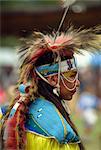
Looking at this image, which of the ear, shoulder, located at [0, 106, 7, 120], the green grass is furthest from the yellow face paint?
the green grass

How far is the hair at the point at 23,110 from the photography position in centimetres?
482

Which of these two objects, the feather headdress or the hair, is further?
the feather headdress

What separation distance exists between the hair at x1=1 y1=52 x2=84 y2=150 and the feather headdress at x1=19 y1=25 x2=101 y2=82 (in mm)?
44

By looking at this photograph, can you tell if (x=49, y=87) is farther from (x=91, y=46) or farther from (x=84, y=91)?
(x=84, y=91)

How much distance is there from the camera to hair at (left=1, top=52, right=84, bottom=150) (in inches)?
190

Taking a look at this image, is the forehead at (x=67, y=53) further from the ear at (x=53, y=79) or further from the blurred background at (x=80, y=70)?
the blurred background at (x=80, y=70)

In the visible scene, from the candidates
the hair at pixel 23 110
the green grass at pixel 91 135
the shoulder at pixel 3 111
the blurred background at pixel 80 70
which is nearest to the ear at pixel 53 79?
the hair at pixel 23 110

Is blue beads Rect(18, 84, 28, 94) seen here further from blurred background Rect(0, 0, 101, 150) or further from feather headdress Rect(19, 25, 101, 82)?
blurred background Rect(0, 0, 101, 150)

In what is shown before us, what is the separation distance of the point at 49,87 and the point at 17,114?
313 mm

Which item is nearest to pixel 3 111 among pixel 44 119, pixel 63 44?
pixel 44 119

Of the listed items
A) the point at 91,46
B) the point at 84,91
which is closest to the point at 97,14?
the point at 84,91

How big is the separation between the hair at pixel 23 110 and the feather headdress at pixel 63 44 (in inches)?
1.8

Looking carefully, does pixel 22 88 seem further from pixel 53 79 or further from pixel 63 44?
pixel 63 44

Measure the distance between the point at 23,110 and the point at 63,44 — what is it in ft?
1.82
